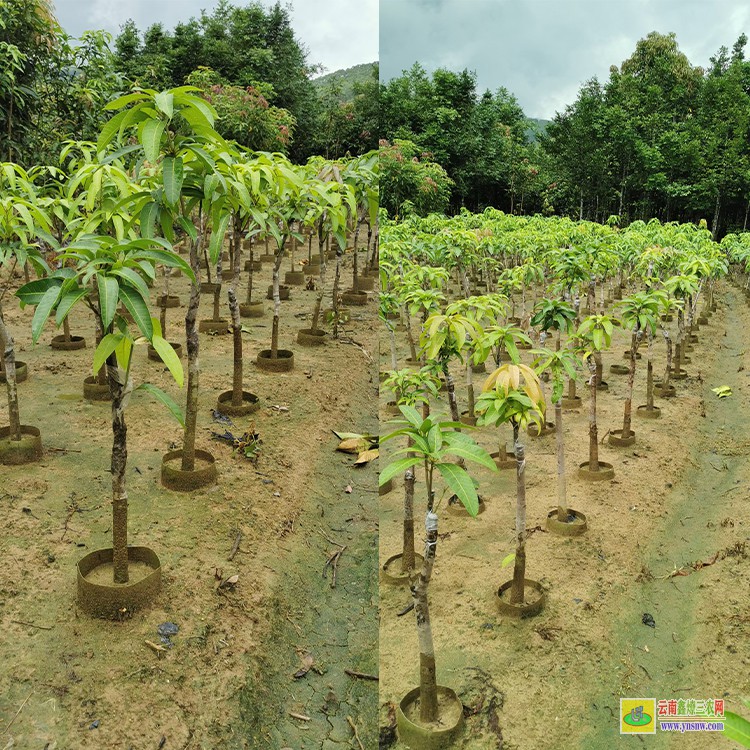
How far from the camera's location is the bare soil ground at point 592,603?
210 cm

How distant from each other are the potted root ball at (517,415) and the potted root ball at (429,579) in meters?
0.32

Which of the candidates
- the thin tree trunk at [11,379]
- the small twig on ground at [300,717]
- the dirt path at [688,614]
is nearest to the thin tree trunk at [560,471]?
the dirt path at [688,614]

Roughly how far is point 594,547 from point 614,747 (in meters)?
1.35

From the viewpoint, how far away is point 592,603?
2.68 m

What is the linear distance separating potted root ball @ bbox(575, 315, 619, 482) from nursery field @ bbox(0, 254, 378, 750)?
4.31 ft

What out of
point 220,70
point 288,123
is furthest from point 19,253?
point 220,70

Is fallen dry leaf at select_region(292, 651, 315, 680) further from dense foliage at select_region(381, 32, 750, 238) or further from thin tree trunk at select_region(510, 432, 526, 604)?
dense foliage at select_region(381, 32, 750, 238)

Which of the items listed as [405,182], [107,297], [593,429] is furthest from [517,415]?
[405,182]

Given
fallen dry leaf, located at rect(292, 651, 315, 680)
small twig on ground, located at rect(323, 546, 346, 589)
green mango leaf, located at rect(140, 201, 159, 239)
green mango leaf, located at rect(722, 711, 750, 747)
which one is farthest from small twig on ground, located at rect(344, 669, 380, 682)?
green mango leaf, located at rect(140, 201, 159, 239)

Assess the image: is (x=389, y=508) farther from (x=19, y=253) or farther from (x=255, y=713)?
(x=19, y=253)

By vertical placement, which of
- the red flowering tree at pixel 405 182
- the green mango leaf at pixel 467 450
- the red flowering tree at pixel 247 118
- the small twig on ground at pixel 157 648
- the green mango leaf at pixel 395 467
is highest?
the red flowering tree at pixel 247 118

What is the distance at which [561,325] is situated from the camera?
284cm

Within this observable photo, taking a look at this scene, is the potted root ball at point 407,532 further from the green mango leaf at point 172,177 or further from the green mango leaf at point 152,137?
the green mango leaf at point 152,137

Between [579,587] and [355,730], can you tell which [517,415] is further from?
[355,730]
